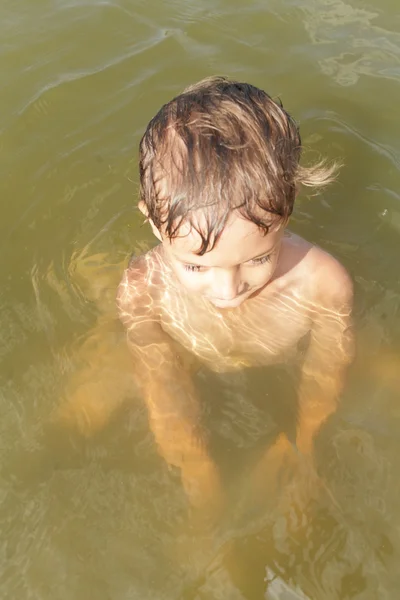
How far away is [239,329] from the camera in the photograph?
3.27 metres

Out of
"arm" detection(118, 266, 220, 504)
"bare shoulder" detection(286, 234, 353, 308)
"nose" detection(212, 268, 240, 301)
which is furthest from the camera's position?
"bare shoulder" detection(286, 234, 353, 308)

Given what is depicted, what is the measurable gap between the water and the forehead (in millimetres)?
893

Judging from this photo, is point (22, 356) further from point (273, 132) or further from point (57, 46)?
point (57, 46)

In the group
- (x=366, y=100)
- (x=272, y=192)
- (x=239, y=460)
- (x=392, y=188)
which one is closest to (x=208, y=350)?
(x=239, y=460)

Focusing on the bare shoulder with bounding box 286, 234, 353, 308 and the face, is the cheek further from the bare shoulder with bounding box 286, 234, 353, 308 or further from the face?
the bare shoulder with bounding box 286, 234, 353, 308

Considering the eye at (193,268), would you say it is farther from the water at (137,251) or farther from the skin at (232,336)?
the water at (137,251)

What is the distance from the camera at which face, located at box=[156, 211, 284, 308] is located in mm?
2436

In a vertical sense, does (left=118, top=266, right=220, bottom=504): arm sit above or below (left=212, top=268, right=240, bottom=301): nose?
below

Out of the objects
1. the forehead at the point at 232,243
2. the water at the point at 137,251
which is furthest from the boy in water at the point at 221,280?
the water at the point at 137,251

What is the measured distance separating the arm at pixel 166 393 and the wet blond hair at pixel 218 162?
79cm

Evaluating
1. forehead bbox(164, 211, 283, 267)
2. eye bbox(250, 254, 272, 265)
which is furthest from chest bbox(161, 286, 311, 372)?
forehead bbox(164, 211, 283, 267)

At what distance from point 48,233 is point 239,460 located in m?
1.70

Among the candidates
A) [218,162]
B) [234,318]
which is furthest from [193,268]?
[234,318]

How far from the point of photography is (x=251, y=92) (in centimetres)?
261
